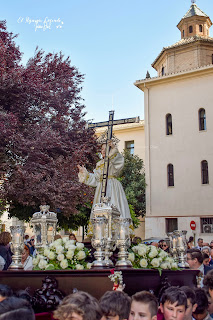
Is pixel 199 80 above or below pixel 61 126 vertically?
above

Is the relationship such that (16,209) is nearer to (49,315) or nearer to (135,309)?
(49,315)

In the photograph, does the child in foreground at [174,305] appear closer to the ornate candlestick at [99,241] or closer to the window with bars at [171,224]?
the ornate candlestick at [99,241]

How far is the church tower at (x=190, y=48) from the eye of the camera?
30.3 meters

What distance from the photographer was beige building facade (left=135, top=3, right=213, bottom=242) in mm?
27234

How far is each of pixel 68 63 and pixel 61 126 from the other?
3659mm

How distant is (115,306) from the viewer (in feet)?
13.6

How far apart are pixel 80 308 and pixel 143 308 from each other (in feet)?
4.66


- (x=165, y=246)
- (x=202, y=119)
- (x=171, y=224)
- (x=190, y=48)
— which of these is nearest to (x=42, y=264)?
(x=165, y=246)

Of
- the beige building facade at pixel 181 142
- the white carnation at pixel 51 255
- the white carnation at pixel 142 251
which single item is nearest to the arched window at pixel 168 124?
the beige building facade at pixel 181 142

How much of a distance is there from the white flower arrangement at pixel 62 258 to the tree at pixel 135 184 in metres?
22.5

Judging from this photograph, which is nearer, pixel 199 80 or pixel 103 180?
pixel 103 180

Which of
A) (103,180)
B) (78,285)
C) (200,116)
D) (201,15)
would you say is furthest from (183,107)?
(78,285)

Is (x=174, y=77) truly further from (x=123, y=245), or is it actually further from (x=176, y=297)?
(x=176, y=297)

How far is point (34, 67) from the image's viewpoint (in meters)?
18.6
